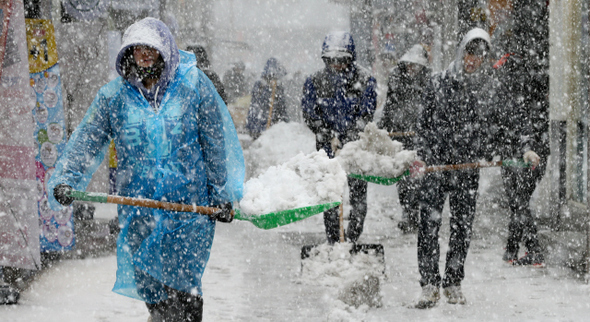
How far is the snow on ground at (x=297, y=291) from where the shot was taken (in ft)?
15.9

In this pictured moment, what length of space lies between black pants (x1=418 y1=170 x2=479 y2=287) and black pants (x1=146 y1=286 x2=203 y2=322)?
2.37 metres

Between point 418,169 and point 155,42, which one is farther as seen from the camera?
point 418,169

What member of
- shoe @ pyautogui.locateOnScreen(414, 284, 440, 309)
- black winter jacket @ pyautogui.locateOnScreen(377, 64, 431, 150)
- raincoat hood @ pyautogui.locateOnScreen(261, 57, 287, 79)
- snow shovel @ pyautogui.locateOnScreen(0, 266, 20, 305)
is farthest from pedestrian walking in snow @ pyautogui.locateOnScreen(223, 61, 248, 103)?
shoe @ pyautogui.locateOnScreen(414, 284, 440, 309)

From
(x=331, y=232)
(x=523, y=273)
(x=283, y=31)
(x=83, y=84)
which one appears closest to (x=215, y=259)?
(x=331, y=232)

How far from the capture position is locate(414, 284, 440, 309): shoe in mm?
4969

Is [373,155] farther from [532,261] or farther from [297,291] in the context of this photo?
[532,261]

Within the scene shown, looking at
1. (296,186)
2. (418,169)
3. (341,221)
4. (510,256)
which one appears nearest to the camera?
(296,186)

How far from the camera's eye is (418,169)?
4.79 m

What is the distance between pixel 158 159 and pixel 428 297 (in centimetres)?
280

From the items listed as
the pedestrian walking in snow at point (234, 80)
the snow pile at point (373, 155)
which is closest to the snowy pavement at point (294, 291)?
the snow pile at point (373, 155)

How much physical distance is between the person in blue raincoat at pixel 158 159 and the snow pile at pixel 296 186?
1.13 ft

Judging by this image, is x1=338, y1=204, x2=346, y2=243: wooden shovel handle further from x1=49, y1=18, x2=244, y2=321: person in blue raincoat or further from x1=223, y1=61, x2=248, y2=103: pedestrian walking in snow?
x1=223, y1=61, x2=248, y2=103: pedestrian walking in snow

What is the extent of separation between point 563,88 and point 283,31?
48.0m

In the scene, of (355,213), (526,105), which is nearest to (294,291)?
(355,213)
